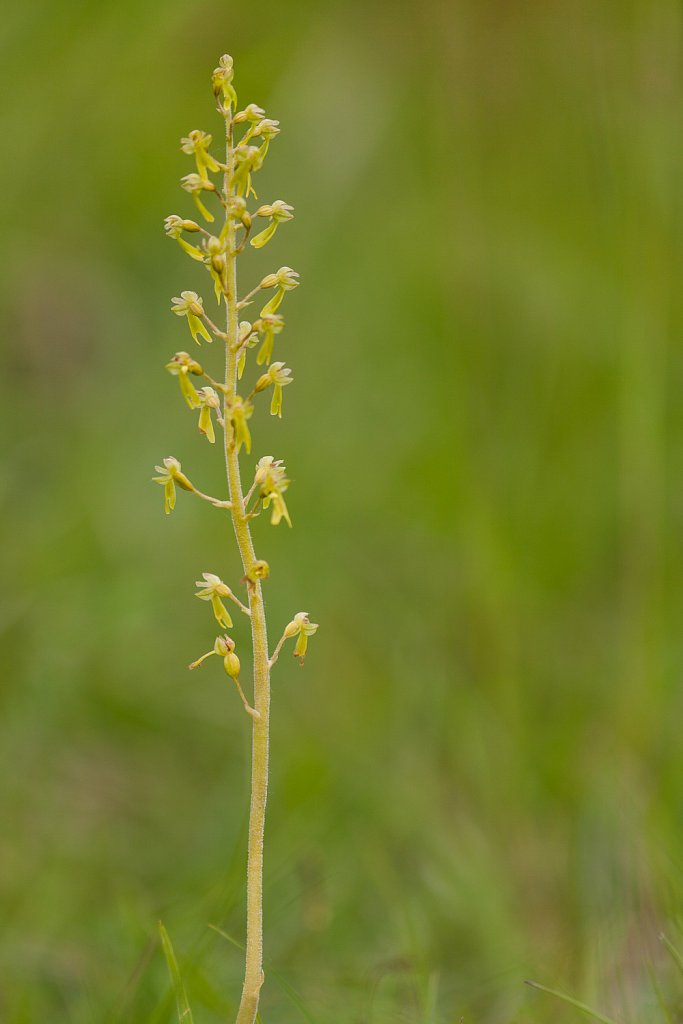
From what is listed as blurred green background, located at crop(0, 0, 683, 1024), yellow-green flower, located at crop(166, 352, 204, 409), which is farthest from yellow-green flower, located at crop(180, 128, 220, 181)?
blurred green background, located at crop(0, 0, 683, 1024)

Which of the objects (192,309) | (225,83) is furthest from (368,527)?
(225,83)

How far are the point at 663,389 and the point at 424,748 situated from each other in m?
1.88

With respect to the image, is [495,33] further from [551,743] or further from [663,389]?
[551,743]

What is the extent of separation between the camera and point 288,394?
8203 millimetres

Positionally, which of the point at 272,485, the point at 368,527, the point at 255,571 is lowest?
the point at 368,527

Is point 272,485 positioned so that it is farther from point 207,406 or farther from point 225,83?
point 225,83

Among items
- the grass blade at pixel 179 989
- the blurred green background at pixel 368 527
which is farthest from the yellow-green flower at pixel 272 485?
the blurred green background at pixel 368 527

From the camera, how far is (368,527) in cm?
681

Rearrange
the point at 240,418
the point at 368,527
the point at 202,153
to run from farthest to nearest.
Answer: the point at 368,527
the point at 202,153
the point at 240,418

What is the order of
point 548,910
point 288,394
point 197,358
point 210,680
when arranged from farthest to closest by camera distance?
point 288,394 → point 197,358 → point 210,680 → point 548,910

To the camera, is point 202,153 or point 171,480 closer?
point 202,153

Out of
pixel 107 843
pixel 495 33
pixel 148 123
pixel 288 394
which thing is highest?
pixel 495 33

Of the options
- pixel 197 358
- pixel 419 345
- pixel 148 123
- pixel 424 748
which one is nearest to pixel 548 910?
pixel 424 748

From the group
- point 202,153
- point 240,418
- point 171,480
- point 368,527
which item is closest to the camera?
point 240,418
